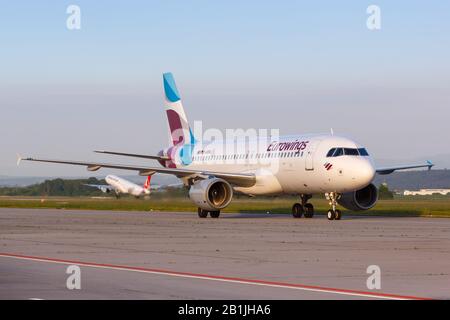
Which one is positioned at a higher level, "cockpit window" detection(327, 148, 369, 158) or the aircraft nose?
"cockpit window" detection(327, 148, 369, 158)

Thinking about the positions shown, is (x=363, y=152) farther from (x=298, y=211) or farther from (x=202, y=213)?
(x=202, y=213)

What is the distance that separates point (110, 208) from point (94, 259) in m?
41.8

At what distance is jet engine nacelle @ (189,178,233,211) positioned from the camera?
41.9 m

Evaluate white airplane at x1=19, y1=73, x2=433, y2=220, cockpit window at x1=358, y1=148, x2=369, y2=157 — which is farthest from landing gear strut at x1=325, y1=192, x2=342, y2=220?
cockpit window at x1=358, y1=148, x2=369, y2=157

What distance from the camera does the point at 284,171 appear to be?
1658 inches

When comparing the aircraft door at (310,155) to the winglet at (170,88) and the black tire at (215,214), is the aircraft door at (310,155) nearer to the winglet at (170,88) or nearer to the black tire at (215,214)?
the black tire at (215,214)

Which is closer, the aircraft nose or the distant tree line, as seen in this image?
the aircraft nose

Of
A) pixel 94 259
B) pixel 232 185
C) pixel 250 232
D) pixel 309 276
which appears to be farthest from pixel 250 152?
pixel 309 276

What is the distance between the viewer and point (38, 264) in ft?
59.2

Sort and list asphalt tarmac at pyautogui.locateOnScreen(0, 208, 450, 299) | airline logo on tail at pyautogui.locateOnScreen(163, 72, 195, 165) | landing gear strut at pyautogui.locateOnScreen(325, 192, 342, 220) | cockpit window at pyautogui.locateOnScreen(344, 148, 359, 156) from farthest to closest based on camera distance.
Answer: airline logo on tail at pyautogui.locateOnScreen(163, 72, 195, 165)
landing gear strut at pyautogui.locateOnScreen(325, 192, 342, 220)
cockpit window at pyautogui.locateOnScreen(344, 148, 359, 156)
asphalt tarmac at pyautogui.locateOnScreen(0, 208, 450, 299)

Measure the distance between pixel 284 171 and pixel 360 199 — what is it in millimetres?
3772

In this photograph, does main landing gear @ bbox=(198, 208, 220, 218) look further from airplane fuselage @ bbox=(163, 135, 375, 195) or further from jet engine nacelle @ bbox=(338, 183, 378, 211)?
jet engine nacelle @ bbox=(338, 183, 378, 211)

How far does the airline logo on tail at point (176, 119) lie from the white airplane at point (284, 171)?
232 centimetres
